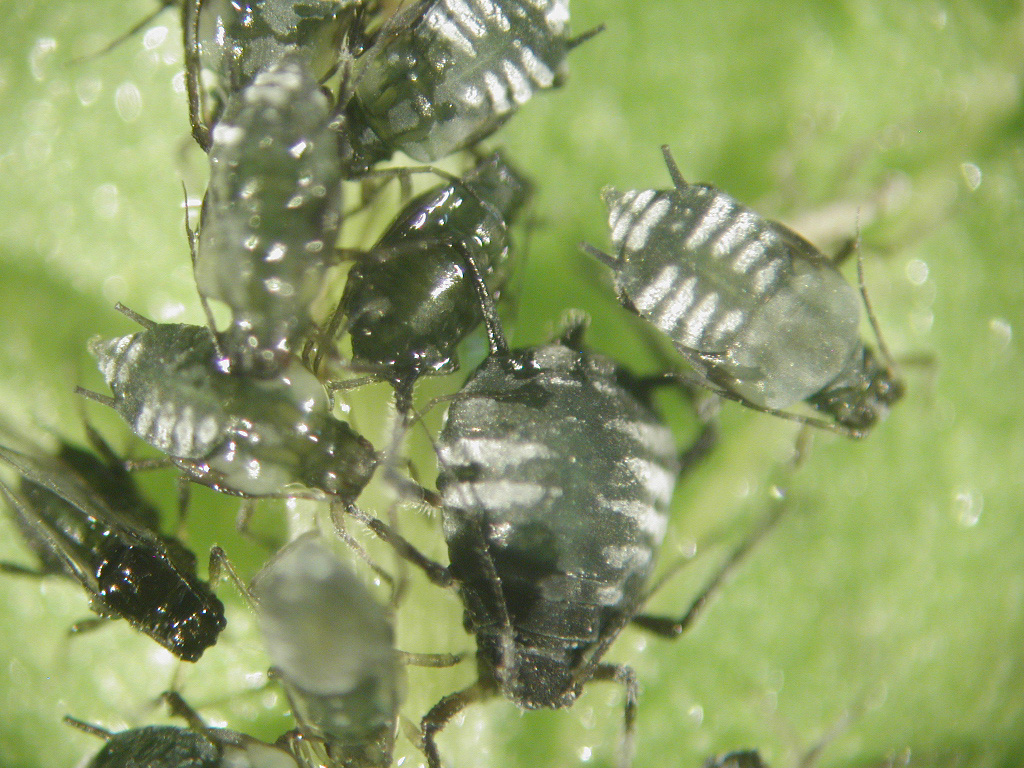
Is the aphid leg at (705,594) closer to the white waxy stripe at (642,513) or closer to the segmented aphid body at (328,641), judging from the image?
the white waxy stripe at (642,513)

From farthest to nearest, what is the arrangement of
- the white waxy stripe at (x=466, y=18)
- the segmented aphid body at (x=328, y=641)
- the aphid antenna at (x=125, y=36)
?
1. the aphid antenna at (x=125, y=36)
2. the white waxy stripe at (x=466, y=18)
3. the segmented aphid body at (x=328, y=641)

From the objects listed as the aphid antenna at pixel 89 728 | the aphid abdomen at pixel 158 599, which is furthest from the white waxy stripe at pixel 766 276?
the aphid antenna at pixel 89 728

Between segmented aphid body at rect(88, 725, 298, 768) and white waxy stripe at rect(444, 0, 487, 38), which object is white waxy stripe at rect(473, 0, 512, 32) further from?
segmented aphid body at rect(88, 725, 298, 768)

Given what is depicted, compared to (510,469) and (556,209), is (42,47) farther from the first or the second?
(510,469)

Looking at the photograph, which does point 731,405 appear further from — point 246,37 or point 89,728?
point 89,728

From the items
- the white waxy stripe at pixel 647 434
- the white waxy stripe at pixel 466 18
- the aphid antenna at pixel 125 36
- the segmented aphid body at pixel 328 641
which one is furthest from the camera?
the aphid antenna at pixel 125 36

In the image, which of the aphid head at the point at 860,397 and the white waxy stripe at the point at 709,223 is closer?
the white waxy stripe at the point at 709,223

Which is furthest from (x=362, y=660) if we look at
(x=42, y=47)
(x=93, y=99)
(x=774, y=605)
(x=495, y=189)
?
(x=42, y=47)
